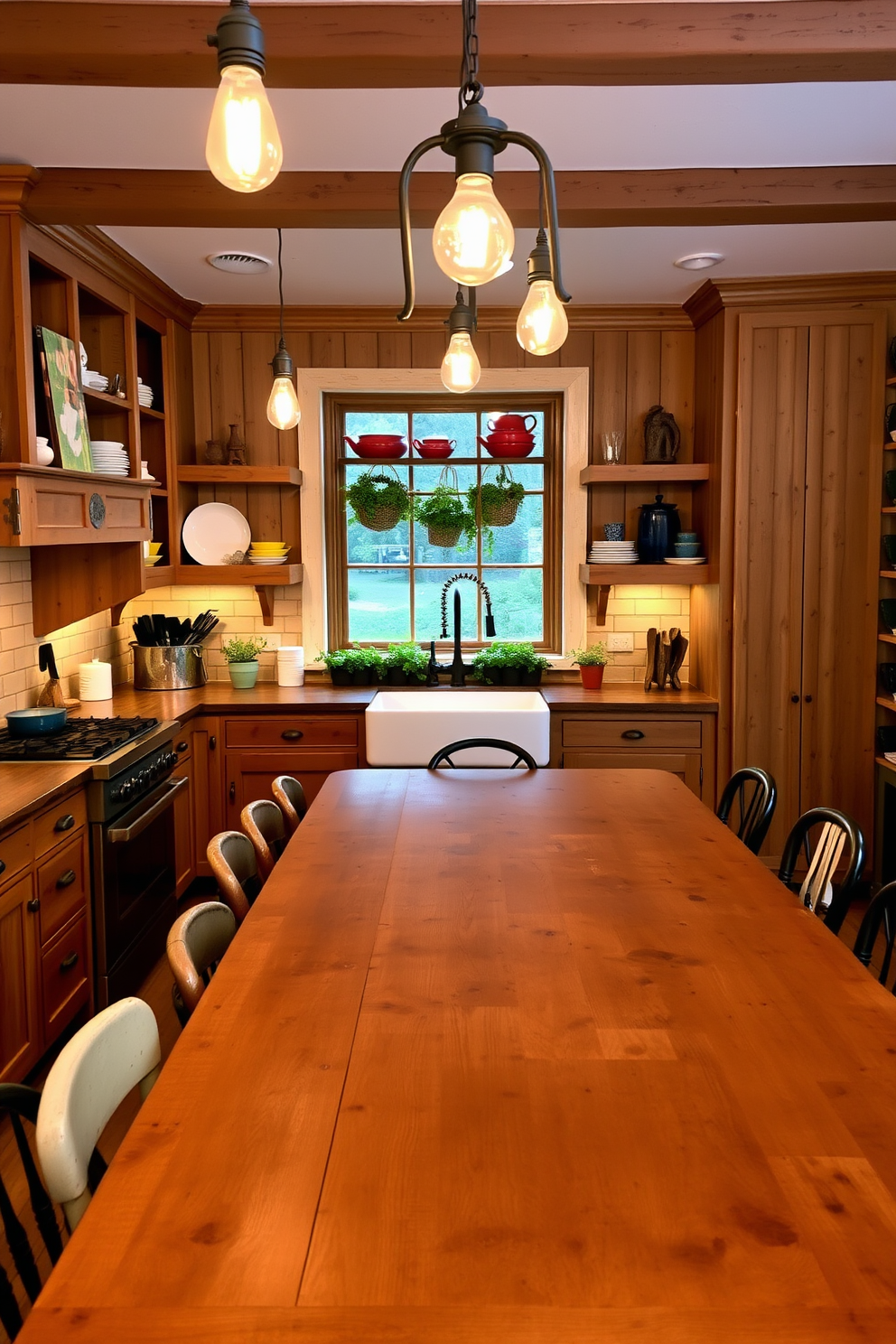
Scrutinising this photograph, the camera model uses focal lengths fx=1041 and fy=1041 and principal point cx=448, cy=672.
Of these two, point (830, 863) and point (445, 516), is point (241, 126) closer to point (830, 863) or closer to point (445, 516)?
point (830, 863)

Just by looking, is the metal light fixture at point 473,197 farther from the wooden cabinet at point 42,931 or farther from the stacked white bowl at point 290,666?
the stacked white bowl at point 290,666

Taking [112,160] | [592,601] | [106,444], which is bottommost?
[592,601]

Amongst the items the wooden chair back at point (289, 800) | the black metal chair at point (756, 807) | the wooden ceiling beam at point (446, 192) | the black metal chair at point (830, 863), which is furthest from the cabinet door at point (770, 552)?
the wooden chair back at point (289, 800)

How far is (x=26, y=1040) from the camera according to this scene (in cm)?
284

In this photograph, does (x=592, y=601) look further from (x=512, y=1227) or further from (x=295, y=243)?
(x=512, y=1227)

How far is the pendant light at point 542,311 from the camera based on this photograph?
6.19ft

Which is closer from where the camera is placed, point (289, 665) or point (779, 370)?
point (779, 370)

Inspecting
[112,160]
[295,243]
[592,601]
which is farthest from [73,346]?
[592,601]

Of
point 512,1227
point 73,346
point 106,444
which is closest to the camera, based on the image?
point 512,1227

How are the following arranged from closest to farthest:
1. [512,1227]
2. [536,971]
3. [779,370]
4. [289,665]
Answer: [512,1227], [536,971], [779,370], [289,665]

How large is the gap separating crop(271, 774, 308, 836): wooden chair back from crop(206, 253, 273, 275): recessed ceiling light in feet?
7.24

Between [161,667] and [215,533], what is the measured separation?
2.50ft

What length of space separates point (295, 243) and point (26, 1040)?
2926 millimetres

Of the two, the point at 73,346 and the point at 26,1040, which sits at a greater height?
the point at 73,346
